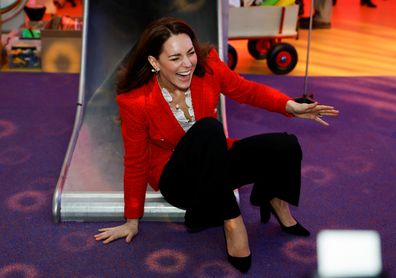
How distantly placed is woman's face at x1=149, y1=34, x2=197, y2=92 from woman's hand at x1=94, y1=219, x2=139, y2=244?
48 cm

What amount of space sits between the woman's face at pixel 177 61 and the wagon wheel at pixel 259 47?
228 cm

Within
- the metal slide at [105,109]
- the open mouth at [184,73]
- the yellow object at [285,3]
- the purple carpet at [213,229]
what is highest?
the yellow object at [285,3]

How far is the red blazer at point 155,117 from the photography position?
62.1 inches

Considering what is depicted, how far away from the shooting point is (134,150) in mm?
1574

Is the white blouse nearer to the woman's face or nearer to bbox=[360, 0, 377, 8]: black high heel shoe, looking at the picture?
the woman's face

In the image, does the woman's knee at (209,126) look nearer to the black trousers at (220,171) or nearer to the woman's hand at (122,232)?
the black trousers at (220,171)

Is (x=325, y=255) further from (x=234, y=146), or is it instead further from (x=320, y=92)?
(x=320, y=92)

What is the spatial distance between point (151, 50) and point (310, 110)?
509 mm

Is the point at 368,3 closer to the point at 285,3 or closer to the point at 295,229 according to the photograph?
the point at 285,3

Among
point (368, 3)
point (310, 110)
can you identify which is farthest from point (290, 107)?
point (368, 3)

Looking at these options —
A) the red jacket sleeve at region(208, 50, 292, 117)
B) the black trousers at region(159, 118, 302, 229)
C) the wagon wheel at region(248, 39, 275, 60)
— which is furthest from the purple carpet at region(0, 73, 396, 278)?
the wagon wheel at region(248, 39, 275, 60)

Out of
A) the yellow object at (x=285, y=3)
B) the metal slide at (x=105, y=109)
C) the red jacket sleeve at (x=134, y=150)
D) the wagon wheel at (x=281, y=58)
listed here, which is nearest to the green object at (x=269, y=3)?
the yellow object at (x=285, y=3)

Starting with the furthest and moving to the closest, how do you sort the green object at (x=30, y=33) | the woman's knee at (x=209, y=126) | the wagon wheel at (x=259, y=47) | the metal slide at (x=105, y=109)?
1. the wagon wheel at (x=259, y=47)
2. the green object at (x=30, y=33)
3. the metal slide at (x=105, y=109)
4. the woman's knee at (x=209, y=126)

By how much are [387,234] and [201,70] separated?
817 millimetres
